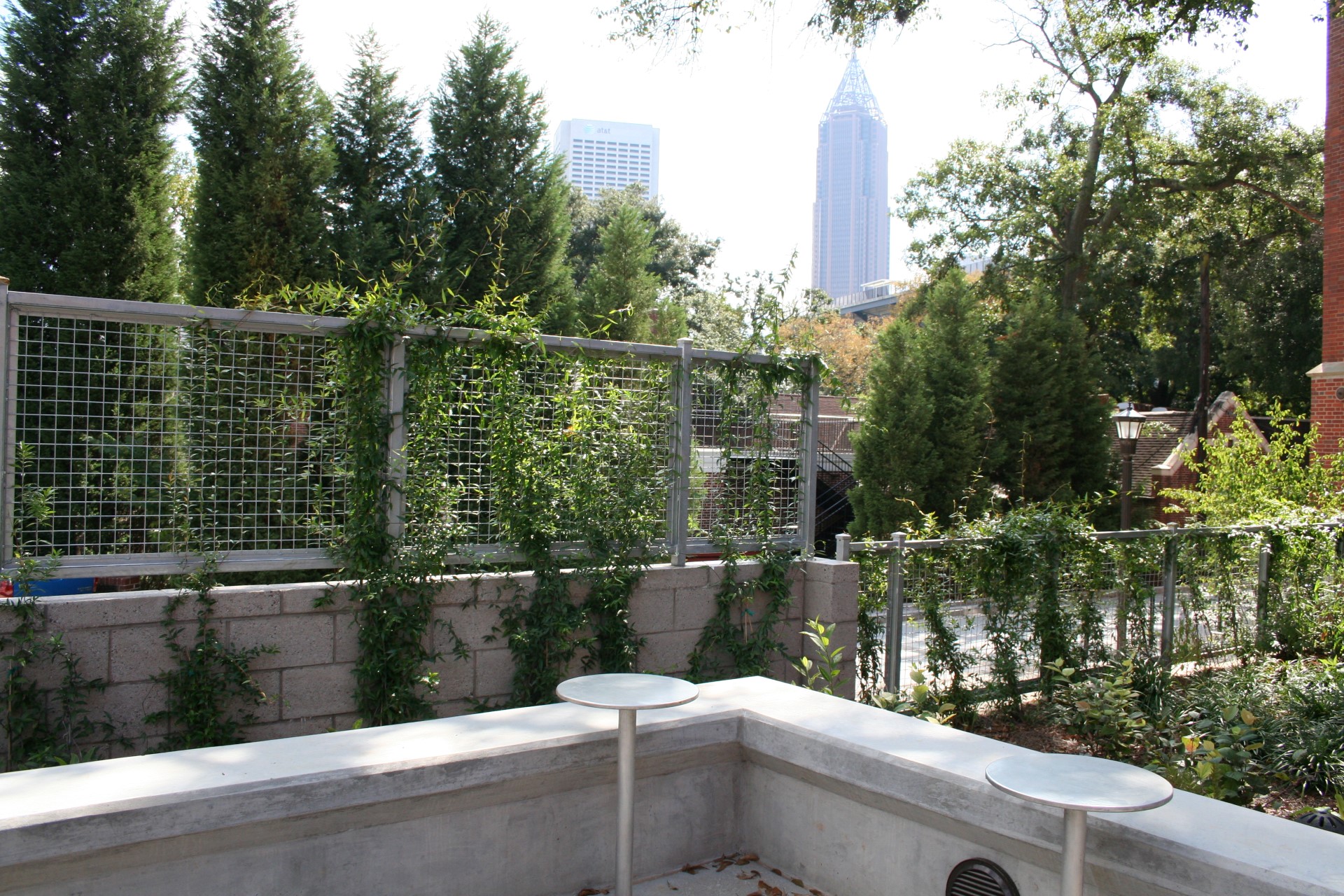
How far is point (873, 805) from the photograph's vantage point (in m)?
3.18

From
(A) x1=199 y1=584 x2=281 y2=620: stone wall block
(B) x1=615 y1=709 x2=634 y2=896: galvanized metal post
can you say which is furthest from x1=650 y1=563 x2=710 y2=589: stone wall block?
(B) x1=615 y1=709 x2=634 y2=896: galvanized metal post

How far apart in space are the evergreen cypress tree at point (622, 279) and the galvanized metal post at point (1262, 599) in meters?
8.31

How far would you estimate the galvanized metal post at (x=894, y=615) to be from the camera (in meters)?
6.45

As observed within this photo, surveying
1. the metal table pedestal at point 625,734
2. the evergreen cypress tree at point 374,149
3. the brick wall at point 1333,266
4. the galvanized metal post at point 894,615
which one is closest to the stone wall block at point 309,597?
the metal table pedestal at point 625,734

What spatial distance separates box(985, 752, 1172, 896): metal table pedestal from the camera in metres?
2.17

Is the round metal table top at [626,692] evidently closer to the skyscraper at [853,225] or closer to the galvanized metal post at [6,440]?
the galvanized metal post at [6,440]

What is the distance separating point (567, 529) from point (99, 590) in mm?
3049

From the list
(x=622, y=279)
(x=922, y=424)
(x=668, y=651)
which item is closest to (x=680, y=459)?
(x=668, y=651)

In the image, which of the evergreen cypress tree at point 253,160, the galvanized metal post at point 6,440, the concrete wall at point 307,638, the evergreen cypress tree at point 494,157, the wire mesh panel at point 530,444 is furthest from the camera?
the evergreen cypress tree at point 494,157

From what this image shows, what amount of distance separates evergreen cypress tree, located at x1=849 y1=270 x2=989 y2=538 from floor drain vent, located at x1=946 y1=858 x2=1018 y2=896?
13903 mm

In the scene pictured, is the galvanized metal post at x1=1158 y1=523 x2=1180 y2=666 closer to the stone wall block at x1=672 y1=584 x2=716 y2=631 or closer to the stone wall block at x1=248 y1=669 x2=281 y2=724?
the stone wall block at x1=672 y1=584 x2=716 y2=631

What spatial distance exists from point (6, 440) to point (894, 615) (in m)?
5.10

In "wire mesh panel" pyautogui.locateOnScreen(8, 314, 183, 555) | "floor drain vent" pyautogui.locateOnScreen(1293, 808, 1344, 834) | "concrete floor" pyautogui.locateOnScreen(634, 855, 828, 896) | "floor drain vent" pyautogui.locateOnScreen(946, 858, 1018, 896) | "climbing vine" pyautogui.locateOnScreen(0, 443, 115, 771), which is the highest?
"wire mesh panel" pyautogui.locateOnScreen(8, 314, 183, 555)

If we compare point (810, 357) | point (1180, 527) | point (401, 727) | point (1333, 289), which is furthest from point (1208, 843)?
point (1333, 289)
